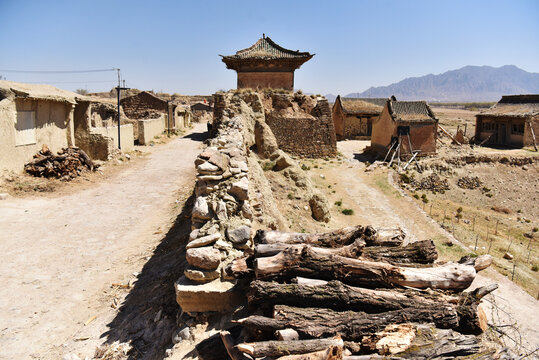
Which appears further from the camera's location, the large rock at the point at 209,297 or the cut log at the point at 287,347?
the large rock at the point at 209,297

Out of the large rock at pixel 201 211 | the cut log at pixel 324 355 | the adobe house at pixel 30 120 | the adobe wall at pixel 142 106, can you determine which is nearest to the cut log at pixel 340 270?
the cut log at pixel 324 355

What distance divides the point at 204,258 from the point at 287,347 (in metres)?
1.67

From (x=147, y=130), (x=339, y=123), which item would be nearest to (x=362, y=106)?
(x=339, y=123)

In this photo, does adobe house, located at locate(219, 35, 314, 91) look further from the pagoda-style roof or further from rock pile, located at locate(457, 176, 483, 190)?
rock pile, located at locate(457, 176, 483, 190)

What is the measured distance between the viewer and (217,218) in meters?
5.27

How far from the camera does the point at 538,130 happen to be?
2881cm

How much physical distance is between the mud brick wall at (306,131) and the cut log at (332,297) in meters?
16.6

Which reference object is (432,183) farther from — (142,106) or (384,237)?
(142,106)

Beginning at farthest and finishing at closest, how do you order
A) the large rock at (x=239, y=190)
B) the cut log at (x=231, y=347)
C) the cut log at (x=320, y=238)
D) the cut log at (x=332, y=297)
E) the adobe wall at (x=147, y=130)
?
the adobe wall at (x=147, y=130)
the large rock at (x=239, y=190)
the cut log at (x=320, y=238)
the cut log at (x=332, y=297)
the cut log at (x=231, y=347)

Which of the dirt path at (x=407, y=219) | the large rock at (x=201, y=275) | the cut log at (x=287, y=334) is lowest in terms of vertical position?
the dirt path at (x=407, y=219)

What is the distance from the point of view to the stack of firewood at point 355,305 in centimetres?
316

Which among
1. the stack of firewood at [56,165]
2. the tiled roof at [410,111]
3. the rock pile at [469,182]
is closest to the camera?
the stack of firewood at [56,165]

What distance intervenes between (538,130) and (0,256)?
3433 centimetres

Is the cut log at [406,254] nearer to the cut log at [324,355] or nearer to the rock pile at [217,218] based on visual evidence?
the cut log at [324,355]
